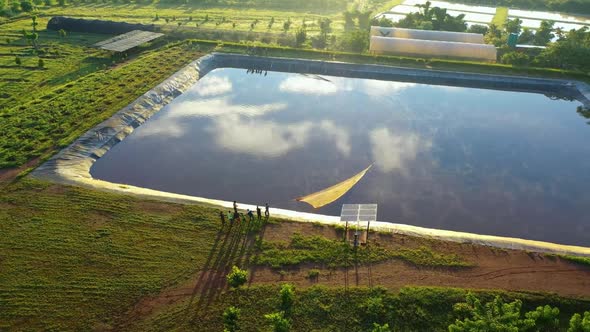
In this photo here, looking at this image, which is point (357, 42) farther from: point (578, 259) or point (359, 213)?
point (578, 259)

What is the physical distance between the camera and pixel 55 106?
47719 mm

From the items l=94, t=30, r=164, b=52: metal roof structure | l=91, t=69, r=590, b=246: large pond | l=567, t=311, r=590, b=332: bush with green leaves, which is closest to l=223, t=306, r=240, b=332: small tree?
l=91, t=69, r=590, b=246: large pond

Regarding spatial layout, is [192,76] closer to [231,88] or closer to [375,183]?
[231,88]

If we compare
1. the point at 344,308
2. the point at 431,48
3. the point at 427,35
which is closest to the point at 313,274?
the point at 344,308

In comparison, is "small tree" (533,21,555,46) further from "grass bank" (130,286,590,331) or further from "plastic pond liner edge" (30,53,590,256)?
"grass bank" (130,286,590,331)

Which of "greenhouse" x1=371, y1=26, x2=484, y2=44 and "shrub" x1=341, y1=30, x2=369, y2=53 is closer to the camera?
"shrub" x1=341, y1=30, x2=369, y2=53

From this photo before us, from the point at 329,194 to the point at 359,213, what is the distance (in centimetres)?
668

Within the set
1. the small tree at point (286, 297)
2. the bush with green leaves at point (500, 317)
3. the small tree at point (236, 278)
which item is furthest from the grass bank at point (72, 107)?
the bush with green leaves at point (500, 317)

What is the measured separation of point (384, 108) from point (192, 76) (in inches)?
1215

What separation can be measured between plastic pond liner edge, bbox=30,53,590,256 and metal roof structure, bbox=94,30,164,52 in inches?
487

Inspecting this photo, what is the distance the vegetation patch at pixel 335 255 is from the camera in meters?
27.7

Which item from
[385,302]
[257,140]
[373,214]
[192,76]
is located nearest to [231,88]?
[192,76]

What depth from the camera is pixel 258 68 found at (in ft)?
219

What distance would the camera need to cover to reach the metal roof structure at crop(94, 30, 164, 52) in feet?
210
